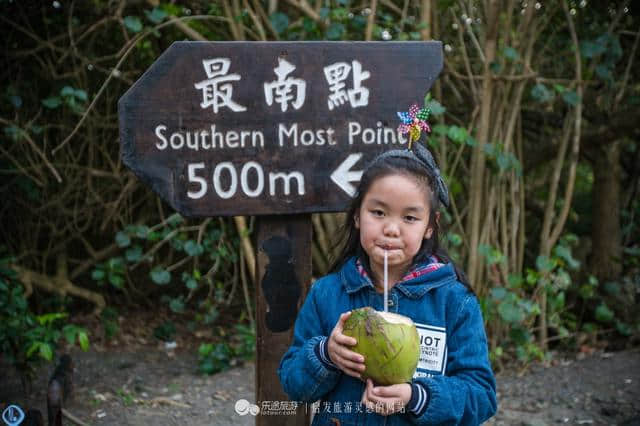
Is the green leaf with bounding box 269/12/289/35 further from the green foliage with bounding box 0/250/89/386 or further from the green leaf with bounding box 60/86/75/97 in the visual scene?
the green foliage with bounding box 0/250/89/386

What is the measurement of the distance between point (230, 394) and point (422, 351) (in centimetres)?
192

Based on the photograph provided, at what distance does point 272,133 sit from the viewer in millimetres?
1864

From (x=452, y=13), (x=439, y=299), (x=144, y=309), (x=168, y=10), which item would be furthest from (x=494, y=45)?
(x=144, y=309)

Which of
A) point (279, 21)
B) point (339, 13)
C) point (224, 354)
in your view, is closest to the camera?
point (339, 13)

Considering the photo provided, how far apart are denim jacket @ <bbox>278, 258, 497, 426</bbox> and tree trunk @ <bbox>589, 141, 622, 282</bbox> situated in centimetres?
328

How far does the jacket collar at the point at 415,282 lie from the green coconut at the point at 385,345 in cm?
15

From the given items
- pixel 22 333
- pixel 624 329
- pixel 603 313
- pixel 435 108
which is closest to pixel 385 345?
pixel 435 108

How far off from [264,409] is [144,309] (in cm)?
298

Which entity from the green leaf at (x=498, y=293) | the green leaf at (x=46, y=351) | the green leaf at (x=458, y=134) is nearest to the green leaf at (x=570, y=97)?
the green leaf at (x=458, y=134)

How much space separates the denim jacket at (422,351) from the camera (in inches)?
55.7

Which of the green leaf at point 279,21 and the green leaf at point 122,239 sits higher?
the green leaf at point 279,21

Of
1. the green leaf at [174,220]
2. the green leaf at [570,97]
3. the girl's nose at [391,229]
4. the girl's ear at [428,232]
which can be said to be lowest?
the green leaf at [174,220]

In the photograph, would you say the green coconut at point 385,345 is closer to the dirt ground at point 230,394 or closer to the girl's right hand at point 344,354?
the girl's right hand at point 344,354

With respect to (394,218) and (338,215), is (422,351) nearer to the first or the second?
(394,218)
